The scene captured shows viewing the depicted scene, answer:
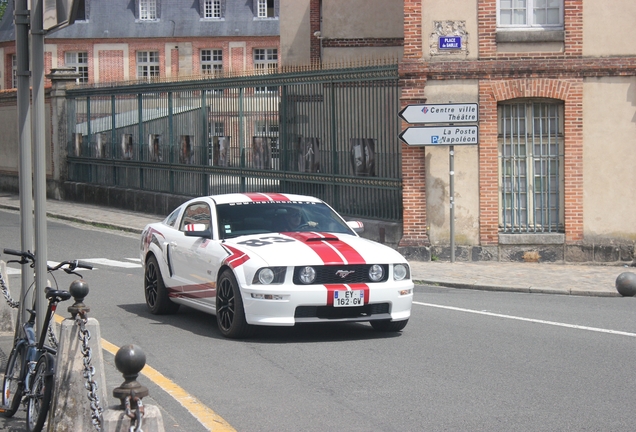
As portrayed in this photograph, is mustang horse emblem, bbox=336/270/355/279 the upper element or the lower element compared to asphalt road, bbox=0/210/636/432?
upper

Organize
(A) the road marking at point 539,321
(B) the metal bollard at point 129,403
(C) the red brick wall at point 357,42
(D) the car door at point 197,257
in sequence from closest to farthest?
1. (B) the metal bollard at point 129,403
2. (D) the car door at point 197,257
3. (A) the road marking at point 539,321
4. (C) the red brick wall at point 357,42

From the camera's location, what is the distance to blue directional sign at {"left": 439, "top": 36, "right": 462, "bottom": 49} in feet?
60.0

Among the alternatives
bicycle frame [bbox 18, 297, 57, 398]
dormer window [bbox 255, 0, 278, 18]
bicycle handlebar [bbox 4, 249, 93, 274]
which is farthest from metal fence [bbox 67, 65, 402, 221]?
dormer window [bbox 255, 0, 278, 18]

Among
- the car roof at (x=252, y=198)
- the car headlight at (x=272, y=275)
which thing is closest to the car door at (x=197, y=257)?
the car roof at (x=252, y=198)

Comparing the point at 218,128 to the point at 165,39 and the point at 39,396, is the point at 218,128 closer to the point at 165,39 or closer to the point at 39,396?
the point at 39,396

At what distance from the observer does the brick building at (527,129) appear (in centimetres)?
1811

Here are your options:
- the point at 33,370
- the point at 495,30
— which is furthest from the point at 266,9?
the point at 33,370

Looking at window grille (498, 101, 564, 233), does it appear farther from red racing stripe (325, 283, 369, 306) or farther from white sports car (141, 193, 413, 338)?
red racing stripe (325, 283, 369, 306)

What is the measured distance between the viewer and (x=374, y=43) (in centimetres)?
2772

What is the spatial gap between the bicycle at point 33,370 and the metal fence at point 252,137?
12.4 meters

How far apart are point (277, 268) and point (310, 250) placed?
1.45 feet

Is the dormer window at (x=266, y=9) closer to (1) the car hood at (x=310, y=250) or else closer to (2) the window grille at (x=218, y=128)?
(2) the window grille at (x=218, y=128)

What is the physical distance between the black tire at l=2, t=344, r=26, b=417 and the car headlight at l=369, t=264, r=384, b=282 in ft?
12.7

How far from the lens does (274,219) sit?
11008 mm
